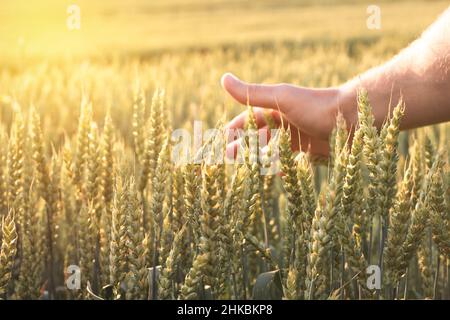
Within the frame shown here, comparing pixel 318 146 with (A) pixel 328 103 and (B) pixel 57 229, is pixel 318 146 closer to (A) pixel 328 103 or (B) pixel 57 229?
(A) pixel 328 103

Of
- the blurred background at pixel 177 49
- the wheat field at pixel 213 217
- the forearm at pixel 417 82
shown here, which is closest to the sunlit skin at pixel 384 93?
the forearm at pixel 417 82

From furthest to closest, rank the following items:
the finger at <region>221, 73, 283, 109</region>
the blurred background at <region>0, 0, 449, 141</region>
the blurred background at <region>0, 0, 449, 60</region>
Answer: the blurred background at <region>0, 0, 449, 60</region> < the blurred background at <region>0, 0, 449, 141</region> < the finger at <region>221, 73, 283, 109</region>

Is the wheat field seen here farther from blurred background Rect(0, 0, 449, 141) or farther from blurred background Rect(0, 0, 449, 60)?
blurred background Rect(0, 0, 449, 60)

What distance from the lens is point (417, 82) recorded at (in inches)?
81.2

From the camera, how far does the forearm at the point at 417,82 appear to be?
76.9 inches

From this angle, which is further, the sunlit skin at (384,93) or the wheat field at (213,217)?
the sunlit skin at (384,93)

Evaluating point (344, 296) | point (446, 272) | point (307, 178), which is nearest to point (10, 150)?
point (307, 178)

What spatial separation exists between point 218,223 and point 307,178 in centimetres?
24

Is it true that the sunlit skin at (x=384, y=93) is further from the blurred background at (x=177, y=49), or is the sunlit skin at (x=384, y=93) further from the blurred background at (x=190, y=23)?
the blurred background at (x=190, y=23)

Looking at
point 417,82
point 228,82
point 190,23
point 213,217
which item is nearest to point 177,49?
point 190,23

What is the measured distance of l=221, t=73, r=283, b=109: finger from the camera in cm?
216

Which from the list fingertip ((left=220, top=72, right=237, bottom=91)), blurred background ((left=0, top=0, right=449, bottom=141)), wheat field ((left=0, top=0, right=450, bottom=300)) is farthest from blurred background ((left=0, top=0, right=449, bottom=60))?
wheat field ((left=0, top=0, right=450, bottom=300))
